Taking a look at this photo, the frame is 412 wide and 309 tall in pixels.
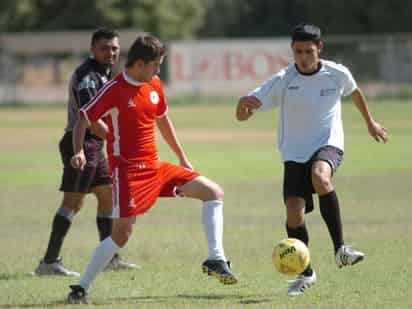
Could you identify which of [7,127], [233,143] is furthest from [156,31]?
[233,143]

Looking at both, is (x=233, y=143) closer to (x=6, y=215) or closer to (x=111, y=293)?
(x=6, y=215)

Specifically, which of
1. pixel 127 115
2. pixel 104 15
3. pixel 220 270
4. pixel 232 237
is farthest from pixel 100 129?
pixel 104 15

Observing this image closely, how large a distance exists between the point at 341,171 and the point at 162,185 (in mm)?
11392

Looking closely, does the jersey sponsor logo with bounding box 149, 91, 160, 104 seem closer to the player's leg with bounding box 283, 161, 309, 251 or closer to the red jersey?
the red jersey

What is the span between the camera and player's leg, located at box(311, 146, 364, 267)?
7.97 m

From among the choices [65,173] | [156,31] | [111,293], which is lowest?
[156,31]

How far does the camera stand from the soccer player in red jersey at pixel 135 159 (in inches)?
308

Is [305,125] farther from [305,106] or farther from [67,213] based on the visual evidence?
[67,213]

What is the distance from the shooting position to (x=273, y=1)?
76.4 meters

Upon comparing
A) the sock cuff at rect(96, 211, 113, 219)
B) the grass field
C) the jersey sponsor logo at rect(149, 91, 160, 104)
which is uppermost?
the jersey sponsor logo at rect(149, 91, 160, 104)

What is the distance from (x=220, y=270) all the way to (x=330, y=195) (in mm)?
1070

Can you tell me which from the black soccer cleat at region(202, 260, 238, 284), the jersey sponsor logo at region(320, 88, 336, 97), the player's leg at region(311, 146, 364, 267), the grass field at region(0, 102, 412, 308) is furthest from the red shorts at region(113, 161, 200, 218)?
the jersey sponsor logo at region(320, 88, 336, 97)

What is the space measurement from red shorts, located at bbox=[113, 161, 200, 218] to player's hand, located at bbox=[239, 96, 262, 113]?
767 millimetres

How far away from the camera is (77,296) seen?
7.85 meters
